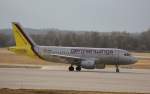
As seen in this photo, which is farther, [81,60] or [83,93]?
[81,60]

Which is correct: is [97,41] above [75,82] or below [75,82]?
above

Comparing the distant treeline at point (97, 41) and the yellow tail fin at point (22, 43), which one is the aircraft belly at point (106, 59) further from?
the distant treeline at point (97, 41)

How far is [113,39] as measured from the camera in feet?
601

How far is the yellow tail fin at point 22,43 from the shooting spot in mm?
58066

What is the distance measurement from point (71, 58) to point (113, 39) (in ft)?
421

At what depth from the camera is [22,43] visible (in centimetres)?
5909

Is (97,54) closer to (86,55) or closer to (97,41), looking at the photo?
(86,55)

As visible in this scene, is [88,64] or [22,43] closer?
[88,64]

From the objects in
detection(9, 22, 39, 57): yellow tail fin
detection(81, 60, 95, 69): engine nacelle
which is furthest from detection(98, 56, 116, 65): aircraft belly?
detection(9, 22, 39, 57): yellow tail fin

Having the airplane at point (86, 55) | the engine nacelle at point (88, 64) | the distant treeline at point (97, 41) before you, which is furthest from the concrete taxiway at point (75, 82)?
the distant treeline at point (97, 41)

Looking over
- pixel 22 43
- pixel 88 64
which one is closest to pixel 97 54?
pixel 88 64

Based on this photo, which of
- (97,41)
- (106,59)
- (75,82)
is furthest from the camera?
(97,41)

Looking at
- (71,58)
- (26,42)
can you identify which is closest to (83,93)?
(71,58)

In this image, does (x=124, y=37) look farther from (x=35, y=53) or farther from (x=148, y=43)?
(x=35, y=53)
